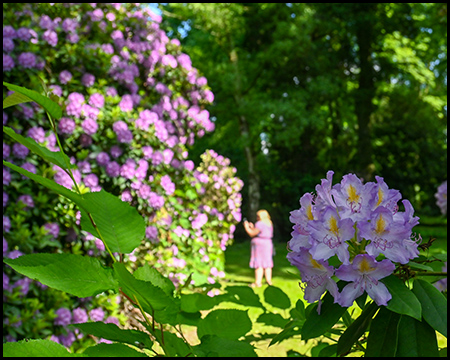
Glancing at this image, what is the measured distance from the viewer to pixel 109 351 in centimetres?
59

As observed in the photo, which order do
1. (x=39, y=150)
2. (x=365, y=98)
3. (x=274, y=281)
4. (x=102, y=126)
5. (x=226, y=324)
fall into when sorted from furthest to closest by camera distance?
(x=365, y=98) → (x=274, y=281) → (x=102, y=126) → (x=226, y=324) → (x=39, y=150)

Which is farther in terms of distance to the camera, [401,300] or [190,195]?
[190,195]

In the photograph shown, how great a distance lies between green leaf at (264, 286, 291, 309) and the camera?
1103mm

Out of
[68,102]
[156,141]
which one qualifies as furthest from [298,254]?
[156,141]

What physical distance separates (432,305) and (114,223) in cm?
50

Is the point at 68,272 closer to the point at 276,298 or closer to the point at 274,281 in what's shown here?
the point at 276,298

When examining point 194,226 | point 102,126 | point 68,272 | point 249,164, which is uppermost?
point 249,164

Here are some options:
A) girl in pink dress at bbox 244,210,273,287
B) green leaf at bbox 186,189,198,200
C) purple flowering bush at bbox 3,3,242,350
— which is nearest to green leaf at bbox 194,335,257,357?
purple flowering bush at bbox 3,3,242,350

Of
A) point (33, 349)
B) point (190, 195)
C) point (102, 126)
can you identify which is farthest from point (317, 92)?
point (33, 349)

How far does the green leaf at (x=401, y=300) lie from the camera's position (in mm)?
619

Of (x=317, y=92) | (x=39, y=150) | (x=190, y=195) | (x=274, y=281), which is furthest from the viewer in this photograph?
(x=317, y=92)

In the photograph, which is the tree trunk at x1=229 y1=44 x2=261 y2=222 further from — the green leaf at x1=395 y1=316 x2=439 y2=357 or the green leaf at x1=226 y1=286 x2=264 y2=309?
the green leaf at x1=395 y1=316 x2=439 y2=357

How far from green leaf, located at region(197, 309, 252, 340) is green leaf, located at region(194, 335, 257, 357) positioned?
0.10m

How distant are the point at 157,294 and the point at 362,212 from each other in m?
0.36
